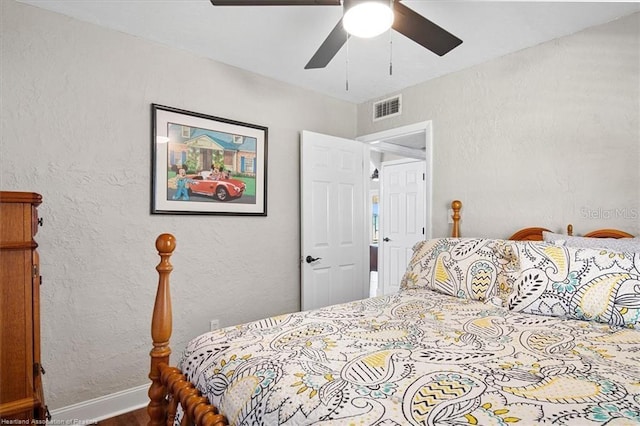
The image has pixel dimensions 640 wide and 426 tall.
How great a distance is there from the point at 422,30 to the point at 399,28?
0.11m

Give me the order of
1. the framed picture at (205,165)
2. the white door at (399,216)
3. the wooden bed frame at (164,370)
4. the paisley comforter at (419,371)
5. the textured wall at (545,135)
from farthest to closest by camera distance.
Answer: the white door at (399,216) < the framed picture at (205,165) < the textured wall at (545,135) < the wooden bed frame at (164,370) < the paisley comforter at (419,371)

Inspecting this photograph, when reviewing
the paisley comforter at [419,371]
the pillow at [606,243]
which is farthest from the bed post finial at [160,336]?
the pillow at [606,243]

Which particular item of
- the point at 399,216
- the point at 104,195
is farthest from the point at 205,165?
the point at 399,216

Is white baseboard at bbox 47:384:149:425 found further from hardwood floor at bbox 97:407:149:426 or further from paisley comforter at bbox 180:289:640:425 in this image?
paisley comforter at bbox 180:289:640:425

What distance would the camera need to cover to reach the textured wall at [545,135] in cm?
208

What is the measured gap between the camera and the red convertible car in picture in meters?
2.60

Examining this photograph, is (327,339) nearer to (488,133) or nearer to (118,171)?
(118,171)

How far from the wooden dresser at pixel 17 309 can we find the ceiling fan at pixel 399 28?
3.68 feet

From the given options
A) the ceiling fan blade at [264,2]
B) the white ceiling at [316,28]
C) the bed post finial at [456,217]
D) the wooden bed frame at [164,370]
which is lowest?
the wooden bed frame at [164,370]

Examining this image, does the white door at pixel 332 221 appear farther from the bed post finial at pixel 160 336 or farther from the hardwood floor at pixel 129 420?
the bed post finial at pixel 160 336

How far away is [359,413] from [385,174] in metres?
4.81

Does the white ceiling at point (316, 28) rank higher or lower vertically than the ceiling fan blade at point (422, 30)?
higher

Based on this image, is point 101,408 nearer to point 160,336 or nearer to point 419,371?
point 160,336

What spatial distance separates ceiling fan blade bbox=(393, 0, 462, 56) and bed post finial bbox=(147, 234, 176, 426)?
1.36 metres
